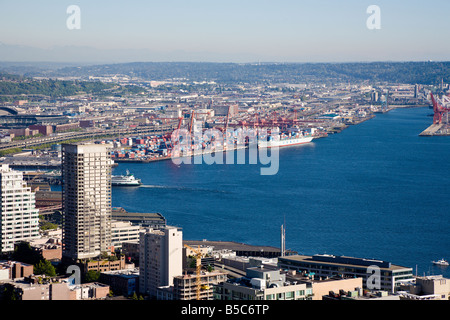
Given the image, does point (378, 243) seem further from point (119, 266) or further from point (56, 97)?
point (56, 97)

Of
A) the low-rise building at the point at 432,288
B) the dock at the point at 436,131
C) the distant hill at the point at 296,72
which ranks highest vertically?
the distant hill at the point at 296,72

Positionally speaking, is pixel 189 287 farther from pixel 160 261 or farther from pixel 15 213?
pixel 15 213

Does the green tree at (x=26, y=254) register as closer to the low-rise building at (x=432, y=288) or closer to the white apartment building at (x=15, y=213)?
the white apartment building at (x=15, y=213)

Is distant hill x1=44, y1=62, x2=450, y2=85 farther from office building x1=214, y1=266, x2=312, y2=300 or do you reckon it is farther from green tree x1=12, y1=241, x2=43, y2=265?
office building x1=214, y1=266, x2=312, y2=300

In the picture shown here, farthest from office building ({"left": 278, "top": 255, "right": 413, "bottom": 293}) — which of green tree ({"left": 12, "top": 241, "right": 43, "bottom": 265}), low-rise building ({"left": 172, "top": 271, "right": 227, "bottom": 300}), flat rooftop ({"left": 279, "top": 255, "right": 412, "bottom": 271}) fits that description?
green tree ({"left": 12, "top": 241, "right": 43, "bottom": 265})

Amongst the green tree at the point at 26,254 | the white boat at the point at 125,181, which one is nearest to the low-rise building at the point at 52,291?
the green tree at the point at 26,254

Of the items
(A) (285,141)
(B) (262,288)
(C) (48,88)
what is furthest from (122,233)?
(C) (48,88)
